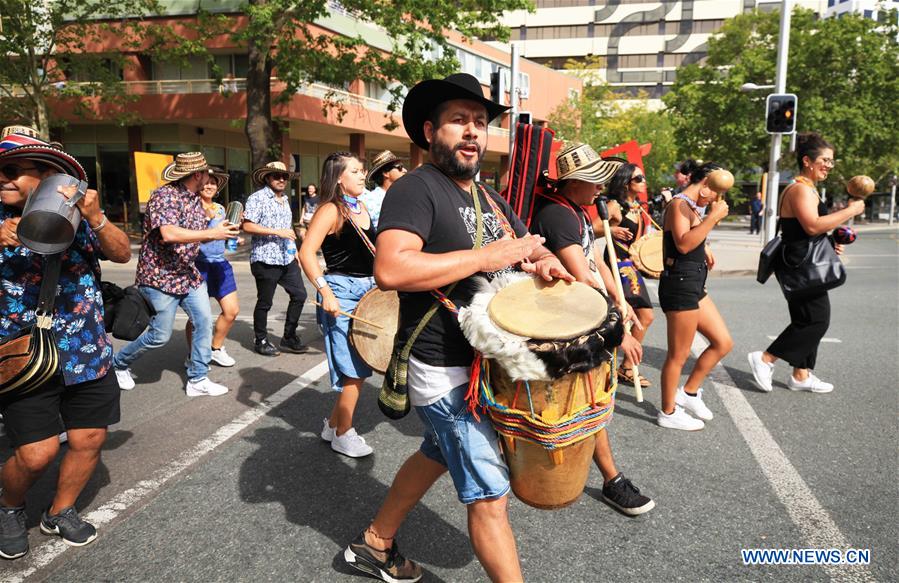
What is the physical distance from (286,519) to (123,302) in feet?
4.44

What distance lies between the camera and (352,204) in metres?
4.14

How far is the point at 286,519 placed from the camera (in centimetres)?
316

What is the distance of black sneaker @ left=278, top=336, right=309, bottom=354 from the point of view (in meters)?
6.73

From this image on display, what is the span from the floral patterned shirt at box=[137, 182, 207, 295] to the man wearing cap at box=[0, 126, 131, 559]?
1877 millimetres

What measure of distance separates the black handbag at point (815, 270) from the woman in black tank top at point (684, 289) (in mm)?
993

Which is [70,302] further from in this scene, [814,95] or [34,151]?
[814,95]

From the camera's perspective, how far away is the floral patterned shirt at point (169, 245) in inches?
189

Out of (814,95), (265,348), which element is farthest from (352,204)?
(814,95)

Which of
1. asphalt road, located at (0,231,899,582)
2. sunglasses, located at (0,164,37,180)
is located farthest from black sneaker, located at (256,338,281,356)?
sunglasses, located at (0,164,37,180)

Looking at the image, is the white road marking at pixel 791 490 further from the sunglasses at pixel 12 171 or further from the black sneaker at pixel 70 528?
the sunglasses at pixel 12 171

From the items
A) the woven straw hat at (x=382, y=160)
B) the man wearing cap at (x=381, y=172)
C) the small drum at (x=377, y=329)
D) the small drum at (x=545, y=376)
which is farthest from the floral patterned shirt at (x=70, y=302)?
the woven straw hat at (x=382, y=160)

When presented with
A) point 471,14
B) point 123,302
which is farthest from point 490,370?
point 471,14

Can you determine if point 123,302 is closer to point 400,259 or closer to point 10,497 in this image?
point 10,497
